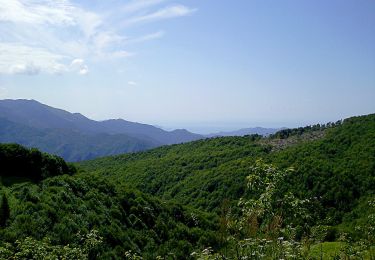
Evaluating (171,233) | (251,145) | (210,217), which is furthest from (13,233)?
(251,145)

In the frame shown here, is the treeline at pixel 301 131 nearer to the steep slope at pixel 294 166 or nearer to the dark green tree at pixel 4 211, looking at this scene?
the steep slope at pixel 294 166

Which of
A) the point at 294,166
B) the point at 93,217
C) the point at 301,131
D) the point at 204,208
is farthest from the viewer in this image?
the point at 301,131

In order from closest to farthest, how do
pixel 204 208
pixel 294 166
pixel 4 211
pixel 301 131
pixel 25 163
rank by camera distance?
1. pixel 4 211
2. pixel 25 163
3. pixel 294 166
4. pixel 204 208
5. pixel 301 131

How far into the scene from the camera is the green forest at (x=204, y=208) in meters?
8.74

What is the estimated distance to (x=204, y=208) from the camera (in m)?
53.5

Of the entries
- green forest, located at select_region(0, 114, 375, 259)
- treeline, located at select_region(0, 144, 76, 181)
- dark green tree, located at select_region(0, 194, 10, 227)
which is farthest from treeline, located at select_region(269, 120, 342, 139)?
dark green tree, located at select_region(0, 194, 10, 227)

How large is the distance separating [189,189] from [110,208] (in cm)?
4007

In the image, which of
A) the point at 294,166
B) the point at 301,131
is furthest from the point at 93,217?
the point at 301,131

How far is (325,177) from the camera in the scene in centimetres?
4791

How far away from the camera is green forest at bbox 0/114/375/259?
874cm

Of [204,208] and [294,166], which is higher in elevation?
[294,166]

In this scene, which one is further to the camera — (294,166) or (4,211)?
(294,166)

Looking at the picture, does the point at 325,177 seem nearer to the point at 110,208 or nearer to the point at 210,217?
the point at 210,217

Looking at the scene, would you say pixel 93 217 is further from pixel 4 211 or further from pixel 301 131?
pixel 301 131
